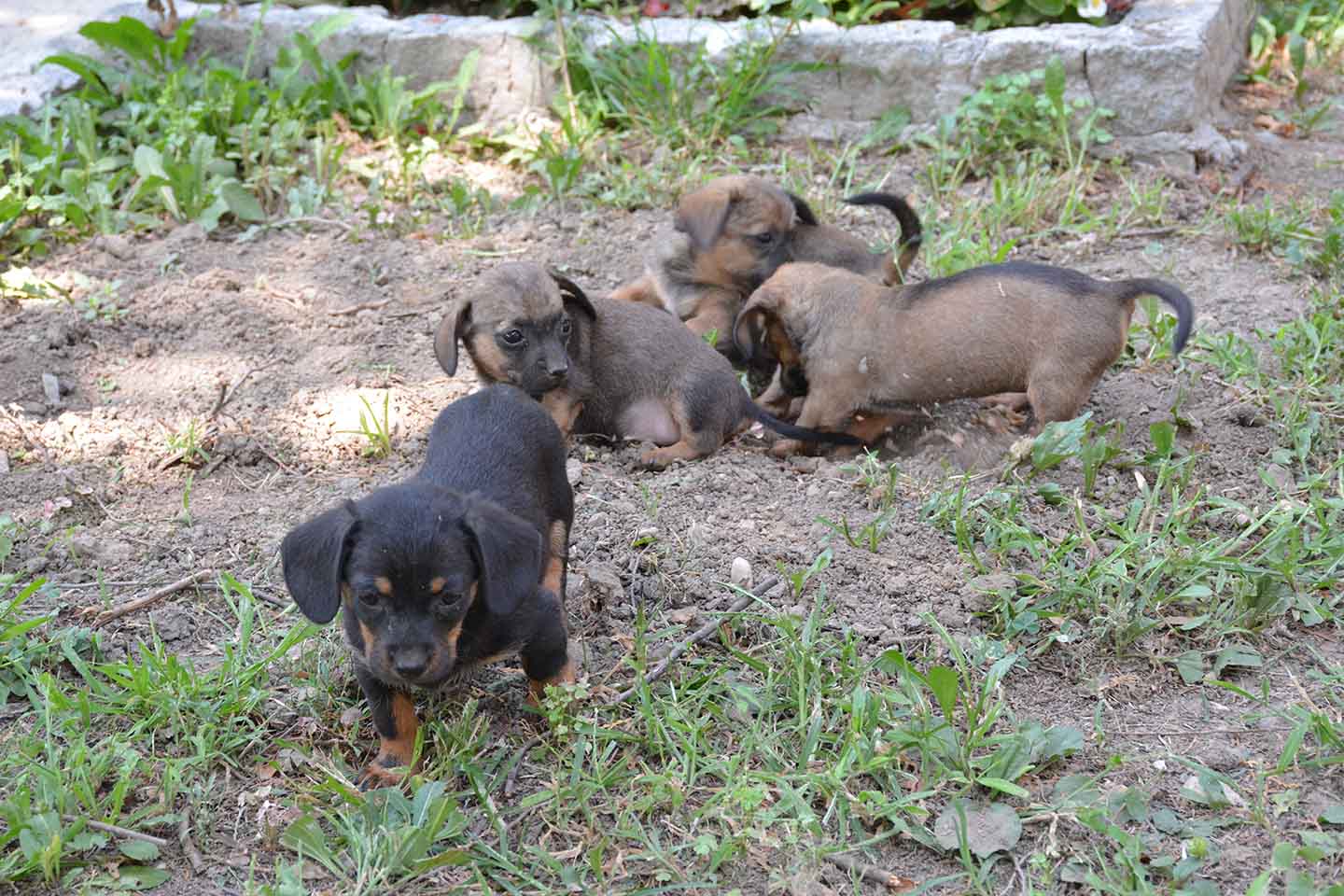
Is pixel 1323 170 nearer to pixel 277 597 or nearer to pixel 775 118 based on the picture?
pixel 775 118

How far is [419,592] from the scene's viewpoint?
321cm

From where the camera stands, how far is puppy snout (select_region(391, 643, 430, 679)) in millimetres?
3143

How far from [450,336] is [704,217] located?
1.46 metres

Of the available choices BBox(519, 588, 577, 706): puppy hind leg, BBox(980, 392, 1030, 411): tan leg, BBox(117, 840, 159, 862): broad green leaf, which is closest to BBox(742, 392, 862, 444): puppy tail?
BBox(980, 392, 1030, 411): tan leg

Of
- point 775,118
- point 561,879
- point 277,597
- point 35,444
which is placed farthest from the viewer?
point 775,118

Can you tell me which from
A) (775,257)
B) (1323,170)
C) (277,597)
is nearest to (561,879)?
(277,597)

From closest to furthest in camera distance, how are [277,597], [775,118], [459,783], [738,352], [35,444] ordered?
[459,783]
[277,597]
[35,444]
[738,352]
[775,118]

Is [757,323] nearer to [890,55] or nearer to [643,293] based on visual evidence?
[643,293]

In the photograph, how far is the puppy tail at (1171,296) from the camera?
4.77m

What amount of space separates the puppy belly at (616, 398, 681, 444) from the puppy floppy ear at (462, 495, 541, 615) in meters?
2.23

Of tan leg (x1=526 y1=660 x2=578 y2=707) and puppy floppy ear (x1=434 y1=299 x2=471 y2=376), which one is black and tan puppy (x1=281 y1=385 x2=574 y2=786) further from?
puppy floppy ear (x1=434 y1=299 x2=471 y2=376)

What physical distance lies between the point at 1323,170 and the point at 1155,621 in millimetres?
4292

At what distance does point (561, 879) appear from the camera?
10.5 ft

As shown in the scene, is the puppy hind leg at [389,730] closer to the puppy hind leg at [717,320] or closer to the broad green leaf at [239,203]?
the puppy hind leg at [717,320]
